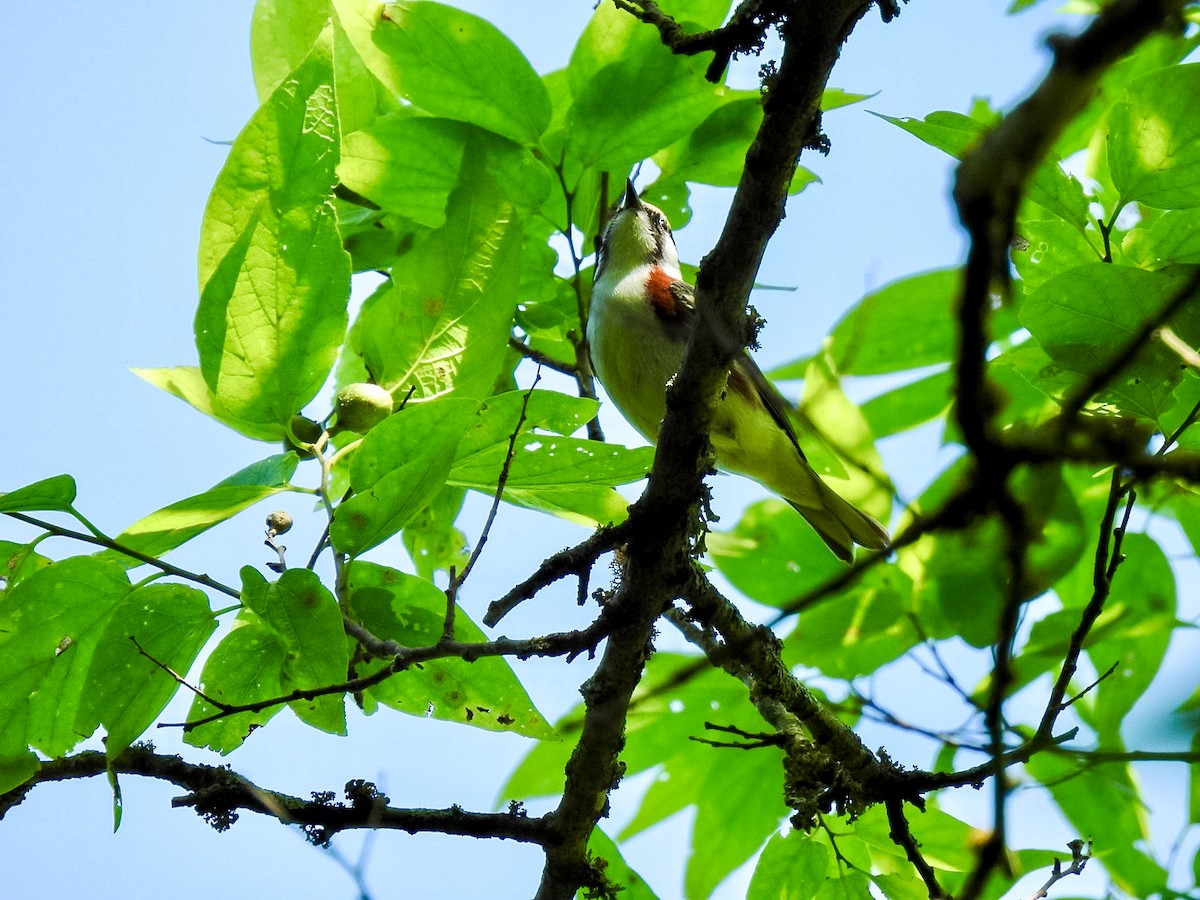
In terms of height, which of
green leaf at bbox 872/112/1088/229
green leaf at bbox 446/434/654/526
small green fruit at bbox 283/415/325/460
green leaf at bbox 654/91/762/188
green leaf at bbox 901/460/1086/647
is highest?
green leaf at bbox 654/91/762/188

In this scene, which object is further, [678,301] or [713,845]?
[678,301]

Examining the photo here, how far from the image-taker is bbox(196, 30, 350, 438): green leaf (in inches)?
83.4

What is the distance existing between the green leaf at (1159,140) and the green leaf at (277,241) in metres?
1.59

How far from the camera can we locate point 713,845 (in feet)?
9.53

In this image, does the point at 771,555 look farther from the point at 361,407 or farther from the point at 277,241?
the point at 277,241

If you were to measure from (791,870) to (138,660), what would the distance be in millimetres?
1531

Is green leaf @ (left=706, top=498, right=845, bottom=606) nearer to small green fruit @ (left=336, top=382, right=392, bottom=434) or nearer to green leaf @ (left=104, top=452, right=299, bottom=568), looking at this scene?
small green fruit @ (left=336, top=382, right=392, bottom=434)

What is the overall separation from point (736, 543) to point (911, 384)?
2.31ft

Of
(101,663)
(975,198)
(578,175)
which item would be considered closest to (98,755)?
(101,663)

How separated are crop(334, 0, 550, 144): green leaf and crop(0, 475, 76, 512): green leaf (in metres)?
1.28

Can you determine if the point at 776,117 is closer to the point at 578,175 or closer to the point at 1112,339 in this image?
the point at 1112,339

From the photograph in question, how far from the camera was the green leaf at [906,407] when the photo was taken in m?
3.11

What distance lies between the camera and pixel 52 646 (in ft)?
7.26

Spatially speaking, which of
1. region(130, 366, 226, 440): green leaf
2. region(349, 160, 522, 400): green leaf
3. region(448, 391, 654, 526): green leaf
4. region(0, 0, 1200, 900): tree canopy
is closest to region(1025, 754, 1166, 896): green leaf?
region(0, 0, 1200, 900): tree canopy
